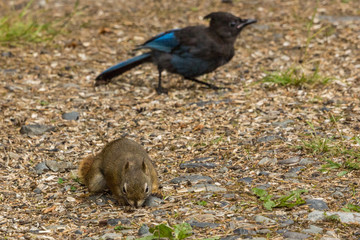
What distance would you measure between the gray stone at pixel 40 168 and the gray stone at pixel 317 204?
2.25 meters

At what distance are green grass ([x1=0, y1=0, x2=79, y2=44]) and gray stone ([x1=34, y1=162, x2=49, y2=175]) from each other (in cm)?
352

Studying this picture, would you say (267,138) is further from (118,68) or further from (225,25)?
(118,68)

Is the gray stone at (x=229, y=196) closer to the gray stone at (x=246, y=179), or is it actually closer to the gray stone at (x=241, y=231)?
the gray stone at (x=246, y=179)

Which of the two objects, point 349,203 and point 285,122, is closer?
point 349,203

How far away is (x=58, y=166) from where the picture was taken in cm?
504

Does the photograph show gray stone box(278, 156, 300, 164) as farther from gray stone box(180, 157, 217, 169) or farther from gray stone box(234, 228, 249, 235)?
gray stone box(234, 228, 249, 235)

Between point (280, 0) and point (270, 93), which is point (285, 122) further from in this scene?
point (280, 0)

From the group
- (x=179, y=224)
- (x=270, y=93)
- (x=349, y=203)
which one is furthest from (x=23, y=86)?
(x=349, y=203)

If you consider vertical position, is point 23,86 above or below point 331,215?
below

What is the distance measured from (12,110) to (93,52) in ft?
7.35

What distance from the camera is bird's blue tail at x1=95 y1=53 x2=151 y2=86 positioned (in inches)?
287

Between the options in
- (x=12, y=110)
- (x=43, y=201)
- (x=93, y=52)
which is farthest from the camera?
(x=93, y=52)

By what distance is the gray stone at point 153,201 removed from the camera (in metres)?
4.18

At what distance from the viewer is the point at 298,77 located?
686 centimetres
